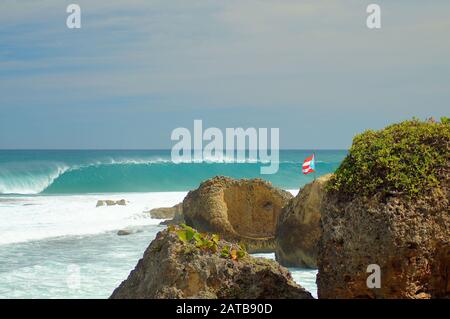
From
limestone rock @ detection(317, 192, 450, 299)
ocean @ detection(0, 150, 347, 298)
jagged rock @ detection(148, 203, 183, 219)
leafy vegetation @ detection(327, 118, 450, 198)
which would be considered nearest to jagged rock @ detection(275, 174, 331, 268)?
ocean @ detection(0, 150, 347, 298)

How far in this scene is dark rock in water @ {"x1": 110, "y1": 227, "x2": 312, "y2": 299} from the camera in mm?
5016

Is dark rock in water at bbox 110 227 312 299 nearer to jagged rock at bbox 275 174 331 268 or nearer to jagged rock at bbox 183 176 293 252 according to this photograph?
jagged rock at bbox 275 174 331 268

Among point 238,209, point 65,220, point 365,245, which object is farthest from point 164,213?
point 365,245

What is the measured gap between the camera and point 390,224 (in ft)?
16.3

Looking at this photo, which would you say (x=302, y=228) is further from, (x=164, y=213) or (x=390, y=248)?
(x=164, y=213)

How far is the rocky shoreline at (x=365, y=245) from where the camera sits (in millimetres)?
5004

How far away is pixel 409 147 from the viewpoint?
539 cm

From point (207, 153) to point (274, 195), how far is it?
198 feet

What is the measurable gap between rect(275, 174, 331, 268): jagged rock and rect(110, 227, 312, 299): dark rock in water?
7.01 m

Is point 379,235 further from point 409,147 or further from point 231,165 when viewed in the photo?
point 231,165

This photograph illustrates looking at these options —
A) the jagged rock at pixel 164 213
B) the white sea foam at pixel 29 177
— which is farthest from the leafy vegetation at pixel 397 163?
the white sea foam at pixel 29 177

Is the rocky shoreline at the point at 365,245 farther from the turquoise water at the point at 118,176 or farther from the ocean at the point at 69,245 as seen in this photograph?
the turquoise water at the point at 118,176
